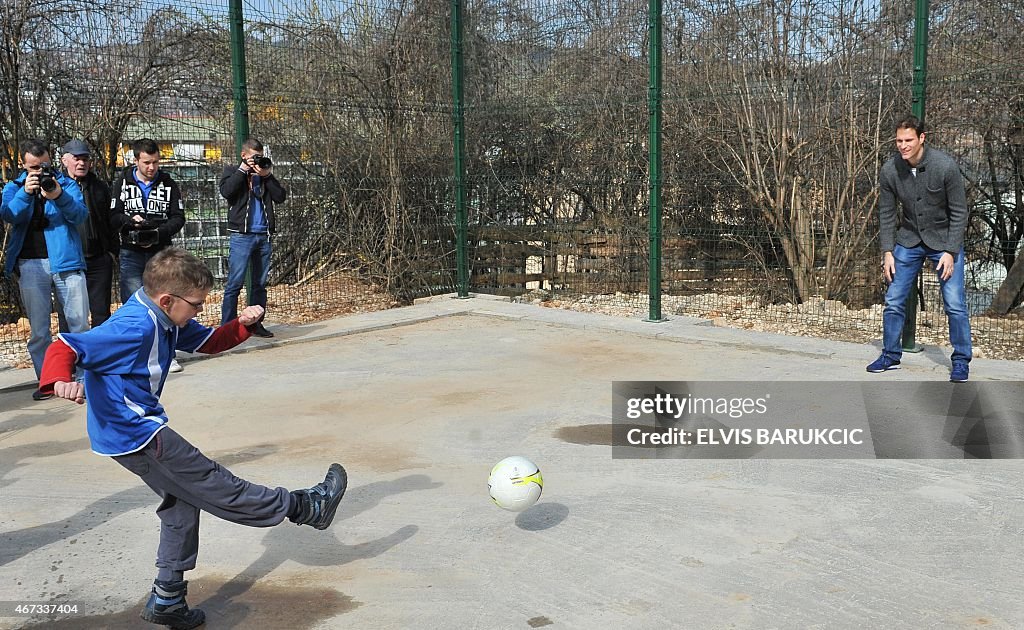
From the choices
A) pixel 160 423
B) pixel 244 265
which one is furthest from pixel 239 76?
pixel 160 423

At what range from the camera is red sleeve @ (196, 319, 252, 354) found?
4.13 metres

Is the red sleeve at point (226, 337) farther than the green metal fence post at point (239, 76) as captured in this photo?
No

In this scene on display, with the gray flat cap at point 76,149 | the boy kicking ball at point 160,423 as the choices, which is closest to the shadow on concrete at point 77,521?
the boy kicking ball at point 160,423

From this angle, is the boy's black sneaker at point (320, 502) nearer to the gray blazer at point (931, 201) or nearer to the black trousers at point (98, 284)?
the black trousers at point (98, 284)

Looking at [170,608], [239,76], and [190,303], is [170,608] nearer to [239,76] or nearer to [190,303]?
[190,303]

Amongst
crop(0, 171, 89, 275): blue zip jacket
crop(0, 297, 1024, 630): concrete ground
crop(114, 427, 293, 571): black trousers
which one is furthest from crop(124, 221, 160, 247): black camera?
crop(114, 427, 293, 571): black trousers

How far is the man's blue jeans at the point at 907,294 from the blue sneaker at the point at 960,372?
37 mm

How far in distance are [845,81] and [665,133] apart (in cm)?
190

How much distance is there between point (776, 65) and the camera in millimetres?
10539

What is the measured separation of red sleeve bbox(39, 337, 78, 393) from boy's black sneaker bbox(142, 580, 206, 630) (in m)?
0.87

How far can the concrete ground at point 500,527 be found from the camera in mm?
3934

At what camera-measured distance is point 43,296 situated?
743cm

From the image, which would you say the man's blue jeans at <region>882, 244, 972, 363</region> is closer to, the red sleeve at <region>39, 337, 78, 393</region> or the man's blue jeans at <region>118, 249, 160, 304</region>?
the man's blue jeans at <region>118, 249, 160, 304</region>

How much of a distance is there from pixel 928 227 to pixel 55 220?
6392mm
